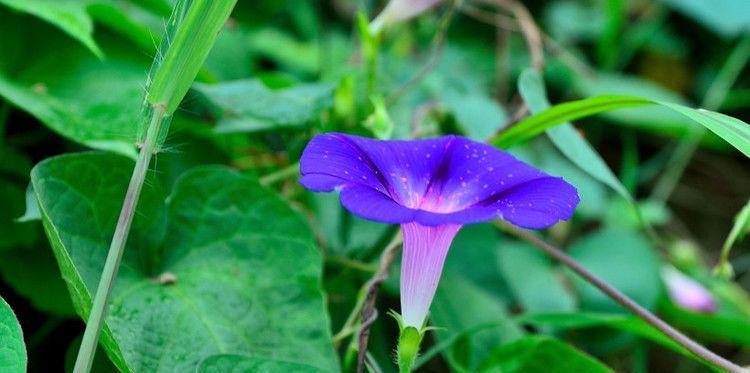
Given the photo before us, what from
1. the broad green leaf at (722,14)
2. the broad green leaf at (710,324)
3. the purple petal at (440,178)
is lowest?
the broad green leaf at (710,324)

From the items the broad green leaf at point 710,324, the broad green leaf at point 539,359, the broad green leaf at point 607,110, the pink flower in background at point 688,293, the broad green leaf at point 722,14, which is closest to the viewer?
the broad green leaf at point 607,110

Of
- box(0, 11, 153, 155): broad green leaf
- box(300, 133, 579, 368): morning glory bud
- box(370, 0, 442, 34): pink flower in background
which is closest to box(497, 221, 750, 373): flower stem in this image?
box(300, 133, 579, 368): morning glory bud

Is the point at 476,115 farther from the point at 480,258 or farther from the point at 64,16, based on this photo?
the point at 64,16

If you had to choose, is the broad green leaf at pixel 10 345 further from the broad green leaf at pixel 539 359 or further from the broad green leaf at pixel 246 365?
the broad green leaf at pixel 539 359

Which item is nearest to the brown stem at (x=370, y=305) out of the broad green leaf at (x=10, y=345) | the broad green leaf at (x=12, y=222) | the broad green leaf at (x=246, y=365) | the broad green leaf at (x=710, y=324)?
the broad green leaf at (x=246, y=365)

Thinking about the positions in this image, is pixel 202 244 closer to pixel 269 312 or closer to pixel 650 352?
pixel 269 312

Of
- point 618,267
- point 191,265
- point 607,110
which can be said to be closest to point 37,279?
point 191,265

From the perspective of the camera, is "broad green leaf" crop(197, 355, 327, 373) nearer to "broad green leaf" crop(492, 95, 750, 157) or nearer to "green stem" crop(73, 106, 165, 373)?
"green stem" crop(73, 106, 165, 373)
